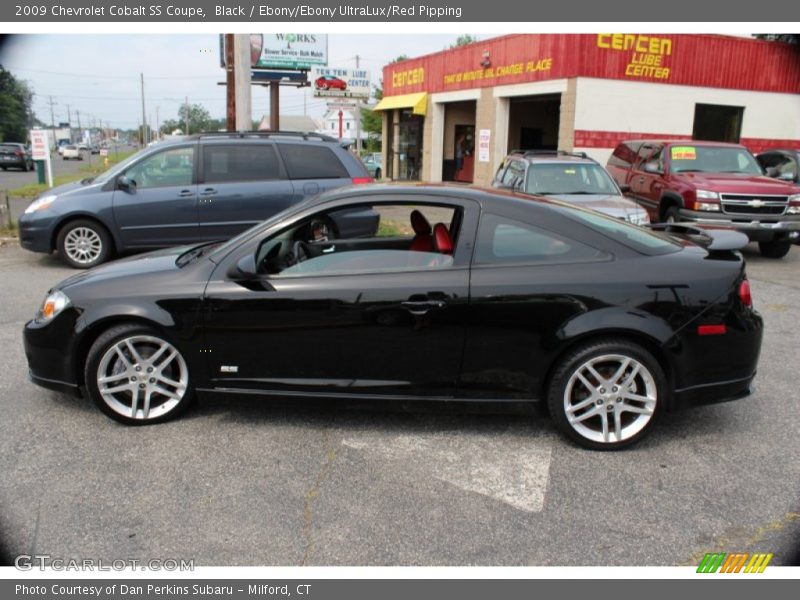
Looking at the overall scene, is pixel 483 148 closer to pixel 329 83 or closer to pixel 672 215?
pixel 672 215

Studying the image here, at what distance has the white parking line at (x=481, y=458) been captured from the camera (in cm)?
338

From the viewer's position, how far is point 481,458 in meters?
3.71

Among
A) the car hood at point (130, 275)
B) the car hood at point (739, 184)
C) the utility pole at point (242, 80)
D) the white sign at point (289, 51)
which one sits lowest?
the car hood at point (130, 275)

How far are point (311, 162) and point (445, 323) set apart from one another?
5731mm

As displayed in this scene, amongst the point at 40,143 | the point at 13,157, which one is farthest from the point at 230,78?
the point at 13,157

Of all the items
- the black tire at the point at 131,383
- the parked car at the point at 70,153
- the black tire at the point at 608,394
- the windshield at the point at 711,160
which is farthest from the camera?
the parked car at the point at 70,153

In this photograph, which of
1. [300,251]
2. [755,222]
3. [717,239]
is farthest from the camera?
[755,222]

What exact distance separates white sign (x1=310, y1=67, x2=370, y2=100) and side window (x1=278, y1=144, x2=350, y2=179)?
19.2 meters

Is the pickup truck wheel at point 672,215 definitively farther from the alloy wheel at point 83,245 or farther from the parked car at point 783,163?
the alloy wheel at point 83,245

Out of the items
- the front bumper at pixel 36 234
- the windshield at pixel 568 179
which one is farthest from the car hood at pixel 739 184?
the front bumper at pixel 36 234

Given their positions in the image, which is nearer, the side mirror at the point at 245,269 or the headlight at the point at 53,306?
the side mirror at the point at 245,269

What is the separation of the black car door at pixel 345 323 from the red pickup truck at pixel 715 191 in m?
7.59

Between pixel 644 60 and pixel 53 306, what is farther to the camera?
pixel 644 60

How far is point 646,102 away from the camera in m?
18.3
